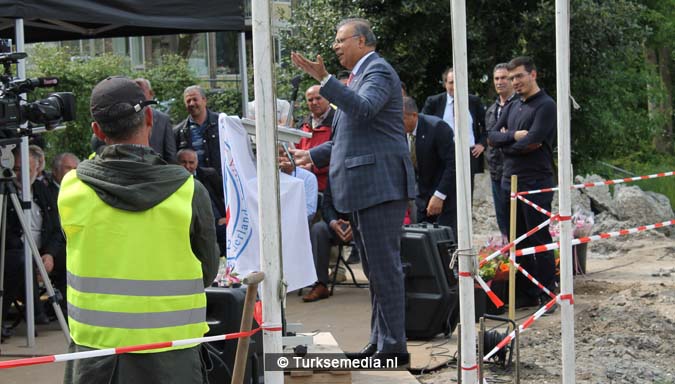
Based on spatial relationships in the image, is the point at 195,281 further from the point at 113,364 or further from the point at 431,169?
the point at 431,169

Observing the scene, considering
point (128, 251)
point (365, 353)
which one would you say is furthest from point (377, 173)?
point (128, 251)

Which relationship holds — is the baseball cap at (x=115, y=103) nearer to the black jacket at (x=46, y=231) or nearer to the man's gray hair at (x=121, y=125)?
the man's gray hair at (x=121, y=125)

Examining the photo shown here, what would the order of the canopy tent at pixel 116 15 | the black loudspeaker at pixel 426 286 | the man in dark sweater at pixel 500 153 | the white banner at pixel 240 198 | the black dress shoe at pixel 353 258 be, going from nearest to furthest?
the white banner at pixel 240 198 < the black loudspeaker at pixel 426 286 < the canopy tent at pixel 116 15 < the man in dark sweater at pixel 500 153 < the black dress shoe at pixel 353 258

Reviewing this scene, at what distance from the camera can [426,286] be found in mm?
7109

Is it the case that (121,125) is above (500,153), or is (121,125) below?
above

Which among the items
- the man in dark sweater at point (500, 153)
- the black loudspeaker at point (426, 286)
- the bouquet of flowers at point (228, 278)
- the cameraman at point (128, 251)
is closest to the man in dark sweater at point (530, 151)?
the man in dark sweater at point (500, 153)

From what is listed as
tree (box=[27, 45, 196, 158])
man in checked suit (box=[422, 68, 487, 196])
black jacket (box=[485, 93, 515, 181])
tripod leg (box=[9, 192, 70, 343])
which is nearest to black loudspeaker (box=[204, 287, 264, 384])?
tripod leg (box=[9, 192, 70, 343])

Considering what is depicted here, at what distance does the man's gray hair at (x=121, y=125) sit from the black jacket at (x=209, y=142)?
5.84 m

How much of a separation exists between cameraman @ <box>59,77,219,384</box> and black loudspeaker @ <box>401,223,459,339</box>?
3.76 meters

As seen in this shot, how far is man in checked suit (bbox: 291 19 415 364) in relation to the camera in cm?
592

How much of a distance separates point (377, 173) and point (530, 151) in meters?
2.82

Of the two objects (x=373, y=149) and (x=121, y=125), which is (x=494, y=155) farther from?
(x=121, y=125)

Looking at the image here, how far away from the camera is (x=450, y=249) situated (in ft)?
24.0

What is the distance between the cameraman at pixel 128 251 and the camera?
338 cm
